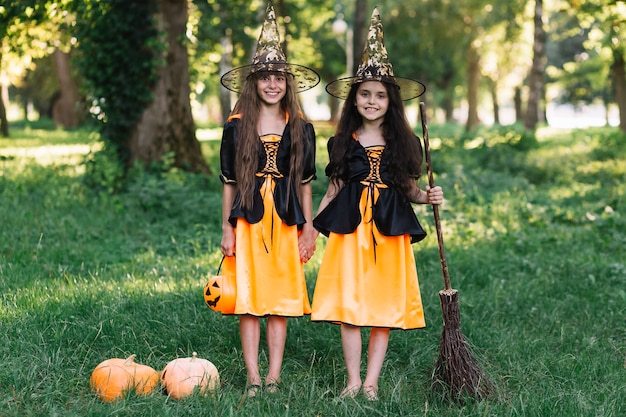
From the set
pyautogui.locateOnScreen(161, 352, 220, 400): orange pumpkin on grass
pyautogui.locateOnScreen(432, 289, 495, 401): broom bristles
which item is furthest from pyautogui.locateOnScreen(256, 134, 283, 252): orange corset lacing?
pyautogui.locateOnScreen(432, 289, 495, 401): broom bristles

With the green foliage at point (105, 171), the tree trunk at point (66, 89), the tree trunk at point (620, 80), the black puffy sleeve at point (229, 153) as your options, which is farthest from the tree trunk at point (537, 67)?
the black puffy sleeve at point (229, 153)

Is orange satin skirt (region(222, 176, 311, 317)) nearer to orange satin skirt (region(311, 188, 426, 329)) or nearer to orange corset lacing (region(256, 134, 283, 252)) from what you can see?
orange corset lacing (region(256, 134, 283, 252))

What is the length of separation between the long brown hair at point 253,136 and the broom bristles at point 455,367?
3.56ft

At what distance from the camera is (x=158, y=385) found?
161 inches

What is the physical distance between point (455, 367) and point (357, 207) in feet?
3.47

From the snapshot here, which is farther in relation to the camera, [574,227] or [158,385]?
[574,227]

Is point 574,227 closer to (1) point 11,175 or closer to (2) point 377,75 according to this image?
(2) point 377,75

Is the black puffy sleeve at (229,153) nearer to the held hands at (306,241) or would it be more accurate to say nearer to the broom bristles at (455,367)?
the held hands at (306,241)

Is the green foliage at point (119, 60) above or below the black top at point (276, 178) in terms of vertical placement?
above

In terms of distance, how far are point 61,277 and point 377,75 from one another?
3.15 m

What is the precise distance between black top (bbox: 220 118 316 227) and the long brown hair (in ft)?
0.10

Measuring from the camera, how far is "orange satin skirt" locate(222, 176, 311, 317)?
4.32 metres

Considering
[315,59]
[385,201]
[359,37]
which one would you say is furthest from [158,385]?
[315,59]

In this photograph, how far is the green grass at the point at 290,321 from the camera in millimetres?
4062
